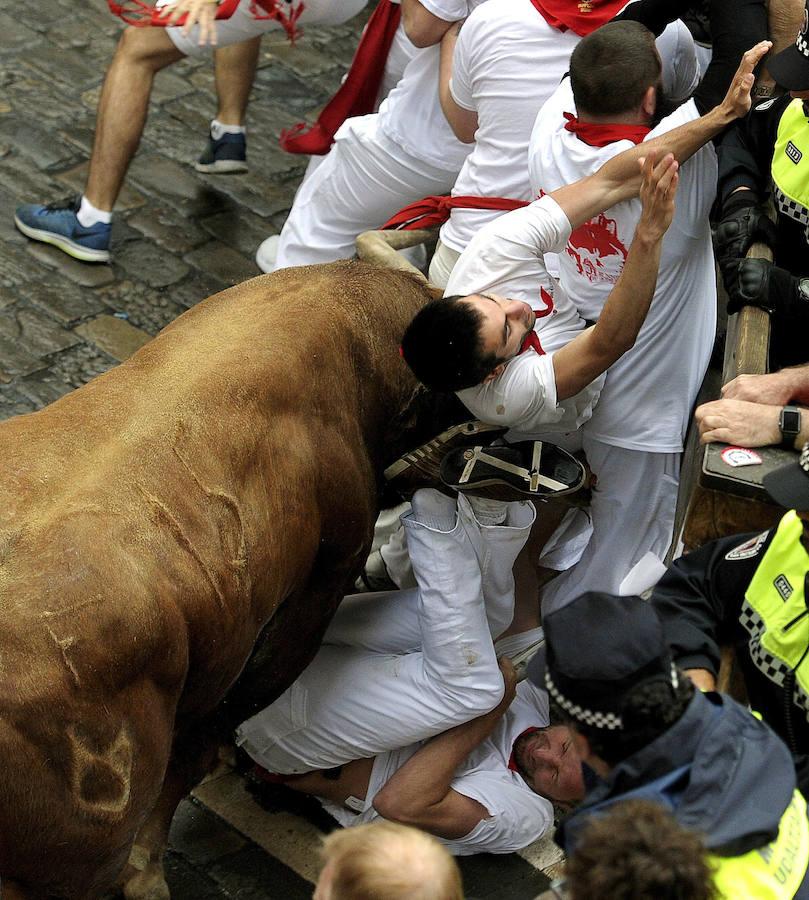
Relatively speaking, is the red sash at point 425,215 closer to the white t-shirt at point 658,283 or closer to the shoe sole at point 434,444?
the white t-shirt at point 658,283

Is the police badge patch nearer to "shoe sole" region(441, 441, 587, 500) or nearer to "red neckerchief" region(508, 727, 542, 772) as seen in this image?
"shoe sole" region(441, 441, 587, 500)

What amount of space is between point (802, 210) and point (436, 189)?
1826 mm

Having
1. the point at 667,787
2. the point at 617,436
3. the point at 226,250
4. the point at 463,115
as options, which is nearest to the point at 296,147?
the point at 226,250

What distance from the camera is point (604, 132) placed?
12.3 ft

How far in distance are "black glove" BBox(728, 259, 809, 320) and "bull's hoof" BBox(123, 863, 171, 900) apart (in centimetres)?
226

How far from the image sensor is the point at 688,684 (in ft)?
7.76

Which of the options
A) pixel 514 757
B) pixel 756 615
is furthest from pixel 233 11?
pixel 756 615

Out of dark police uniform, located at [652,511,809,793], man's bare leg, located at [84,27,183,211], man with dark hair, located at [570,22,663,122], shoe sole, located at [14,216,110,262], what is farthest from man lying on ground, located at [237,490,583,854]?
man's bare leg, located at [84,27,183,211]

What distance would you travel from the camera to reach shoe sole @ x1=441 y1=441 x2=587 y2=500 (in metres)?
3.66

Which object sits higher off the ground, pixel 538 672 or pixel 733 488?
pixel 733 488

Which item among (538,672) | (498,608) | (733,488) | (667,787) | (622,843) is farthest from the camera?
(498,608)

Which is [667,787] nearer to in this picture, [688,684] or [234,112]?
[688,684]

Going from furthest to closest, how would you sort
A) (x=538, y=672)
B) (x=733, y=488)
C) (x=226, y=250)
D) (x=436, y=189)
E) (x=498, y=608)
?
(x=226, y=250), (x=436, y=189), (x=498, y=608), (x=733, y=488), (x=538, y=672)

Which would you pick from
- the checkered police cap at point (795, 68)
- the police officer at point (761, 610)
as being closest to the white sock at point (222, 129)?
the checkered police cap at point (795, 68)
